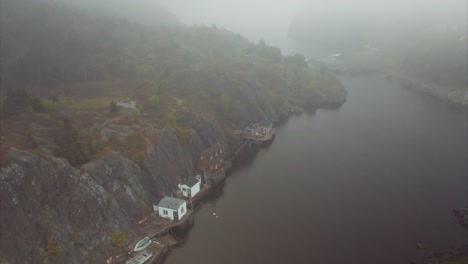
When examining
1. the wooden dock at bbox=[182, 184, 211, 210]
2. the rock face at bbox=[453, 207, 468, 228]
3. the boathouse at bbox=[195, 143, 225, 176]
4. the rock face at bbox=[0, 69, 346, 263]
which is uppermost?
the rock face at bbox=[0, 69, 346, 263]

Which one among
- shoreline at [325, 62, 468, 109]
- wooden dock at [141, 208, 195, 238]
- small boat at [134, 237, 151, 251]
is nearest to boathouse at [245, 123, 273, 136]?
wooden dock at [141, 208, 195, 238]

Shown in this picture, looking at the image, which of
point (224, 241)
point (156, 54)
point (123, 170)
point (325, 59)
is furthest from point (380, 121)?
point (325, 59)

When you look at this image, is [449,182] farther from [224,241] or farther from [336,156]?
[224,241]

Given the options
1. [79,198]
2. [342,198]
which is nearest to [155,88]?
[79,198]

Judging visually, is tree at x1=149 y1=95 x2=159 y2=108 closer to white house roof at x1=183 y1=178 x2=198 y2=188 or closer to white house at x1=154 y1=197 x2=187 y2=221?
white house roof at x1=183 y1=178 x2=198 y2=188

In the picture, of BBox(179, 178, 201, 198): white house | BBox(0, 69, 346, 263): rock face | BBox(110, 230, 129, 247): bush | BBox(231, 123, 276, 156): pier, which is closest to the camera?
BBox(0, 69, 346, 263): rock face

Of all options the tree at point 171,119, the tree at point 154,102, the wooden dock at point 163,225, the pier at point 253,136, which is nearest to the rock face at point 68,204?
the wooden dock at point 163,225

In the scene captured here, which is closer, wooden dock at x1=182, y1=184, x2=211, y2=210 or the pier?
wooden dock at x1=182, y1=184, x2=211, y2=210
